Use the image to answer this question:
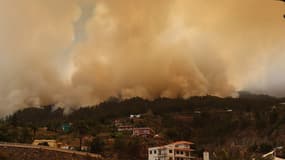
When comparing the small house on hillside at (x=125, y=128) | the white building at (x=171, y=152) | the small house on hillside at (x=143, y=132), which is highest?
the small house on hillside at (x=125, y=128)

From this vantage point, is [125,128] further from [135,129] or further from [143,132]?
[143,132]

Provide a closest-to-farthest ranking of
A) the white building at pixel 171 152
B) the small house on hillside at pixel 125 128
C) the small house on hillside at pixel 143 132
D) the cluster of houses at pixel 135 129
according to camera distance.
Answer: the white building at pixel 171 152, the small house on hillside at pixel 143 132, the cluster of houses at pixel 135 129, the small house on hillside at pixel 125 128

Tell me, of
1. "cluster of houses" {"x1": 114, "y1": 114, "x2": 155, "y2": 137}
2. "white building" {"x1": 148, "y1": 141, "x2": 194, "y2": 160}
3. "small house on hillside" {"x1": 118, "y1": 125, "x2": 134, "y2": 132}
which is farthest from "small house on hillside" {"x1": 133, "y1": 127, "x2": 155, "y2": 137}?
"white building" {"x1": 148, "y1": 141, "x2": 194, "y2": 160}

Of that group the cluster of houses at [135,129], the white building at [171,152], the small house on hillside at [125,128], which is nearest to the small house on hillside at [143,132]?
the cluster of houses at [135,129]

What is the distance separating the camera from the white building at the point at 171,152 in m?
82.4

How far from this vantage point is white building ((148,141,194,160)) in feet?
270

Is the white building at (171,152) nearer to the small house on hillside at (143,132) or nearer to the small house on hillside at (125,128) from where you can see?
→ the small house on hillside at (143,132)

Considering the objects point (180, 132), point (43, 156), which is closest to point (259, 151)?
point (180, 132)

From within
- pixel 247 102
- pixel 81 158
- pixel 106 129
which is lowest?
pixel 81 158

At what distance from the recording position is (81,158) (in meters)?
68.1

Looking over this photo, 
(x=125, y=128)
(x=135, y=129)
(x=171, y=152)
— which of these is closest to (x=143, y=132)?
(x=135, y=129)

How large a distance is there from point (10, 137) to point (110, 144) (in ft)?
57.1

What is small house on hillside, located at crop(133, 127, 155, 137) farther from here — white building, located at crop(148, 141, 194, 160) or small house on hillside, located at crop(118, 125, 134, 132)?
white building, located at crop(148, 141, 194, 160)

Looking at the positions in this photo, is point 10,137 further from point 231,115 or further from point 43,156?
point 231,115
